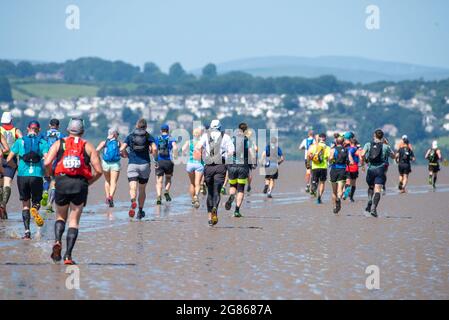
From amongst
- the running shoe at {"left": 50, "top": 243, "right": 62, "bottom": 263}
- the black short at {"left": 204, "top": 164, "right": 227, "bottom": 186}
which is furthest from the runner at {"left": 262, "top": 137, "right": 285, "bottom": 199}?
the running shoe at {"left": 50, "top": 243, "right": 62, "bottom": 263}

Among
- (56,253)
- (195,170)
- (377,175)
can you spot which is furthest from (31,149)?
(195,170)

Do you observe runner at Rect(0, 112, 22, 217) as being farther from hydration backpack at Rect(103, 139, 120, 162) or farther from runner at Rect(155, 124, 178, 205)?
runner at Rect(155, 124, 178, 205)

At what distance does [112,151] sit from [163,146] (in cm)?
206

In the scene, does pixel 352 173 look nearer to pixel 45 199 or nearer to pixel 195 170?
pixel 195 170

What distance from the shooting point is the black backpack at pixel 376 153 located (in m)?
22.9

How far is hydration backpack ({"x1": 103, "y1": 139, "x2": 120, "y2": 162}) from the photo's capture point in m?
24.1

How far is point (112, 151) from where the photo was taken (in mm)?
24141

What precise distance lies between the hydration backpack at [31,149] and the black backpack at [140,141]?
378 centimetres

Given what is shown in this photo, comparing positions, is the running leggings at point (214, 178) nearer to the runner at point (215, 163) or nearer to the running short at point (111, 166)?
the runner at point (215, 163)

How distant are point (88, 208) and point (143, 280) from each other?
11.7m

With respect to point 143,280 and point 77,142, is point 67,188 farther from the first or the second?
point 143,280

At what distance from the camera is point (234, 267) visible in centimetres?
1420

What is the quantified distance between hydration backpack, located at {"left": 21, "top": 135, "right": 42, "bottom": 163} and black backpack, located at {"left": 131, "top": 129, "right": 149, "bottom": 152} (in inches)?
149
